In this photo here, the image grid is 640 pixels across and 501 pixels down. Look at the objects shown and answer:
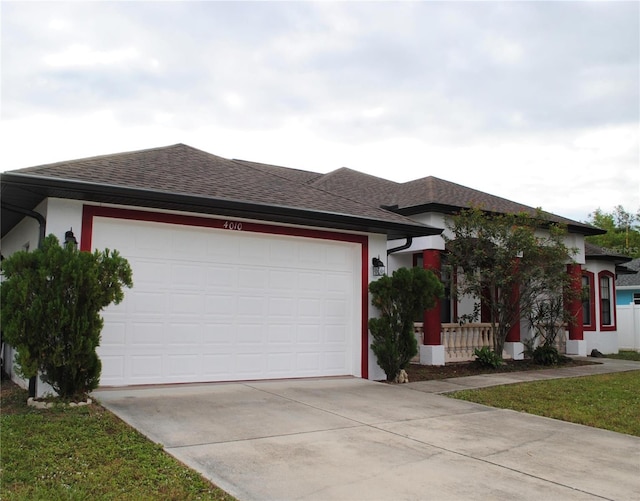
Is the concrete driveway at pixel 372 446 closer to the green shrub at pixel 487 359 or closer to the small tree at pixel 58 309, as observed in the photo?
the small tree at pixel 58 309

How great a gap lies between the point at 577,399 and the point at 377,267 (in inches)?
163

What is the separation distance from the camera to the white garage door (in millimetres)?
8203

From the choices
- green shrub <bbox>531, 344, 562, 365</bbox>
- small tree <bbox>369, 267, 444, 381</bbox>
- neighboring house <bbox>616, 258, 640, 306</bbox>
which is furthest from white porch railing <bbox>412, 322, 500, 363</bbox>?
neighboring house <bbox>616, 258, 640, 306</bbox>

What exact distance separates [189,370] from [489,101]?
9750mm

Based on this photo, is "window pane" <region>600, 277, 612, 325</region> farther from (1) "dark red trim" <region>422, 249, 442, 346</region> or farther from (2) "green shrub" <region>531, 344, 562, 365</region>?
(1) "dark red trim" <region>422, 249, 442, 346</region>

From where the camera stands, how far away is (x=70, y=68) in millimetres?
Result: 10281

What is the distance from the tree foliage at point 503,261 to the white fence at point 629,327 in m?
9.49

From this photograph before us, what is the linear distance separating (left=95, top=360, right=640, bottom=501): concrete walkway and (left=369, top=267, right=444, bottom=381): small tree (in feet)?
5.00

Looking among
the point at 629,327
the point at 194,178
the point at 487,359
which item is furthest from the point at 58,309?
the point at 629,327

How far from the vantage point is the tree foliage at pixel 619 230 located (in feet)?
153

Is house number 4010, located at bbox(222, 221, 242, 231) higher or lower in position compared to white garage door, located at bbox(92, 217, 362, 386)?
higher

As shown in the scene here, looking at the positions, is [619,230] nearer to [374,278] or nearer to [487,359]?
[487,359]

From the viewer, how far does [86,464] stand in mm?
4504

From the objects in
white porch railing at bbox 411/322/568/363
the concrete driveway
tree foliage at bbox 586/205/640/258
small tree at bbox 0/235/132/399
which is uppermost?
tree foliage at bbox 586/205/640/258
